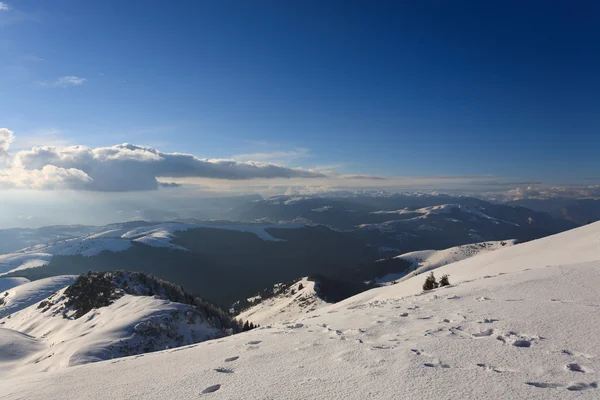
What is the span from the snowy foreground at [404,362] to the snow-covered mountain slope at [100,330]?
54.1 ft

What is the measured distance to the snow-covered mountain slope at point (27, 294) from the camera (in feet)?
333

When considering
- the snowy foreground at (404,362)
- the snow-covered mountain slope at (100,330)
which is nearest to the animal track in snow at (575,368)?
the snowy foreground at (404,362)

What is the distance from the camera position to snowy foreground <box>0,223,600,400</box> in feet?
18.0

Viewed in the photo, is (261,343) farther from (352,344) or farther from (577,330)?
(577,330)

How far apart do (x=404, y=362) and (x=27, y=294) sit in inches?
6044

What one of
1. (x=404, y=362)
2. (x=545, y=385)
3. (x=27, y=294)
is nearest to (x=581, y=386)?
(x=545, y=385)

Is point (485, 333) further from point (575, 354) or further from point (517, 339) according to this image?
point (575, 354)

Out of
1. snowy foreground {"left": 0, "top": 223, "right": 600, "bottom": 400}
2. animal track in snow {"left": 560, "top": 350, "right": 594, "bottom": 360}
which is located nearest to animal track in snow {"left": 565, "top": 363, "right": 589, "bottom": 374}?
snowy foreground {"left": 0, "top": 223, "right": 600, "bottom": 400}

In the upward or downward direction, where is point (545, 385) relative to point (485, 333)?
upward

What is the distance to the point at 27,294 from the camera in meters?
117

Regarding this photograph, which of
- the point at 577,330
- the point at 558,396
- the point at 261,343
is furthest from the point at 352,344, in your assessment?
the point at 577,330

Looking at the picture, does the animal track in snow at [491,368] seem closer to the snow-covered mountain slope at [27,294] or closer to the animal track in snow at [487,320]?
the animal track in snow at [487,320]

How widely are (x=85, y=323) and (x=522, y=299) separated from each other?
4497 cm

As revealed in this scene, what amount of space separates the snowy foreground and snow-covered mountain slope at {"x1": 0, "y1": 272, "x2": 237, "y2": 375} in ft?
54.1
